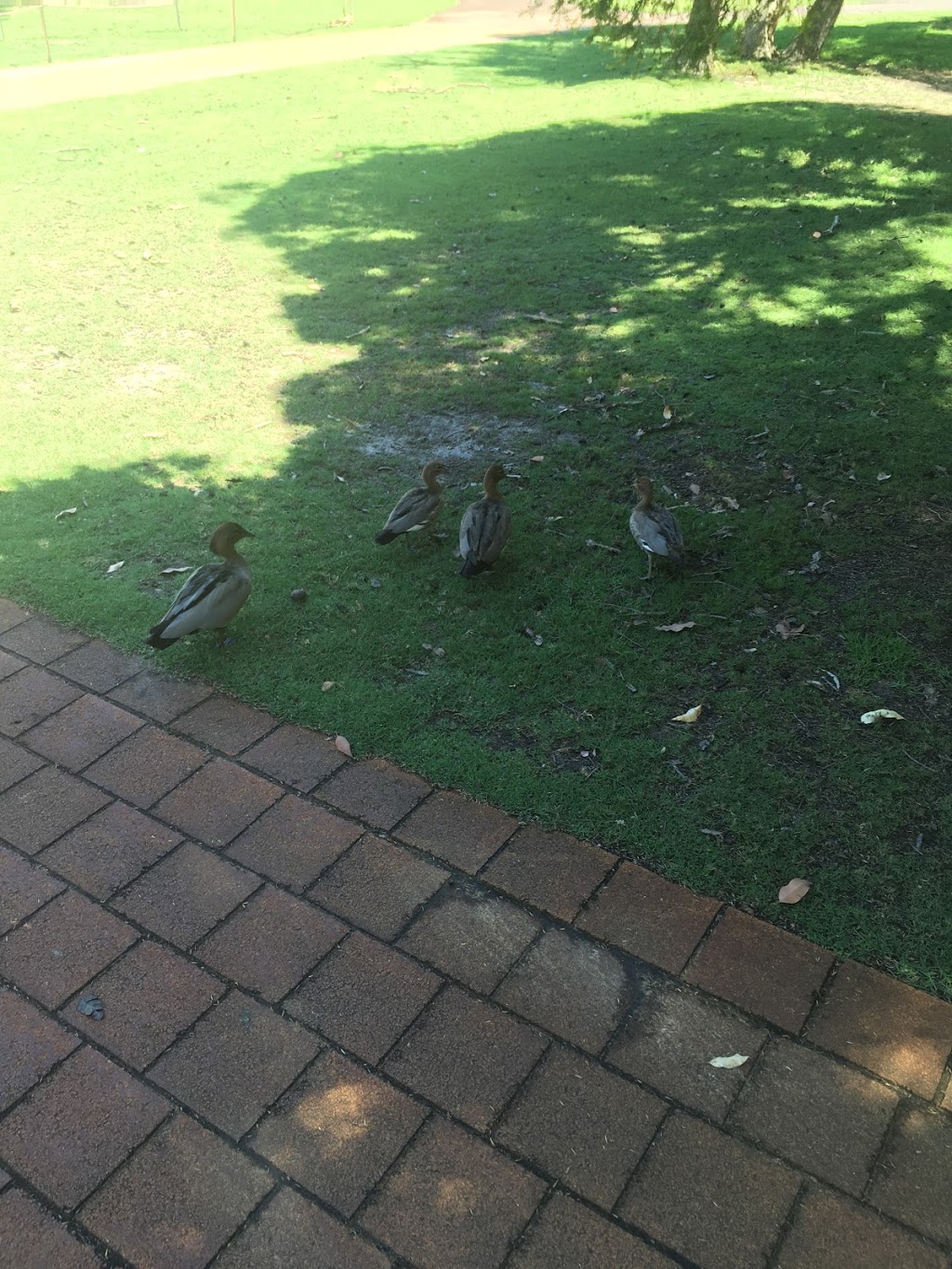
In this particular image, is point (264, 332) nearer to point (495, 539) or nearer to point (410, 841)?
point (495, 539)

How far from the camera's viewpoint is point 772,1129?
2918 millimetres

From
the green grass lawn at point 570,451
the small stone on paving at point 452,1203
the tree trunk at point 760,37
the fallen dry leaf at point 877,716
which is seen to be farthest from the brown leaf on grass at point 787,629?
the tree trunk at point 760,37

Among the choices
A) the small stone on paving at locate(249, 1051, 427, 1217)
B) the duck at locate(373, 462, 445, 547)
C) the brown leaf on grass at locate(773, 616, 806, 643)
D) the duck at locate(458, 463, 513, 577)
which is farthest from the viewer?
the duck at locate(373, 462, 445, 547)

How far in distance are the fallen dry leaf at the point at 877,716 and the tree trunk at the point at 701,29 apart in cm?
1030

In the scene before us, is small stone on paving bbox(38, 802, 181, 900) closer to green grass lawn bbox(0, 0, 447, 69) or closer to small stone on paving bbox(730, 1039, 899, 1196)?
small stone on paving bbox(730, 1039, 899, 1196)

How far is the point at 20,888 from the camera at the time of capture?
376 cm

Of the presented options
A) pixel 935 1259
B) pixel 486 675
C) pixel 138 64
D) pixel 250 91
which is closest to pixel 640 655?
pixel 486 675

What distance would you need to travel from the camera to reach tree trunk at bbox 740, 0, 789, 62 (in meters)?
16.0

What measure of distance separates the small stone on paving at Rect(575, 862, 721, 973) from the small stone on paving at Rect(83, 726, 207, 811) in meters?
1.91

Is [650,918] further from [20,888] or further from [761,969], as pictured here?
Answer: [20,888]

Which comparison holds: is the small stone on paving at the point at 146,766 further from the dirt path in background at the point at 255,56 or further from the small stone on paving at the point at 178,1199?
the dirt path in background at the point at 255,56

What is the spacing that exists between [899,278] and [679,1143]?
786cm

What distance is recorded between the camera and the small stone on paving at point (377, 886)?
11.8ft

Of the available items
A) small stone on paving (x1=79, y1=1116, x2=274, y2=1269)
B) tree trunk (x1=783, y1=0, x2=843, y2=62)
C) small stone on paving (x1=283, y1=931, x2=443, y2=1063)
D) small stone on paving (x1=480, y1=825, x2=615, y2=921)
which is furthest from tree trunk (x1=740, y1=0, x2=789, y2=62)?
small stone on paving (x1=79, y1=1116, x2=274, y2=1269)
